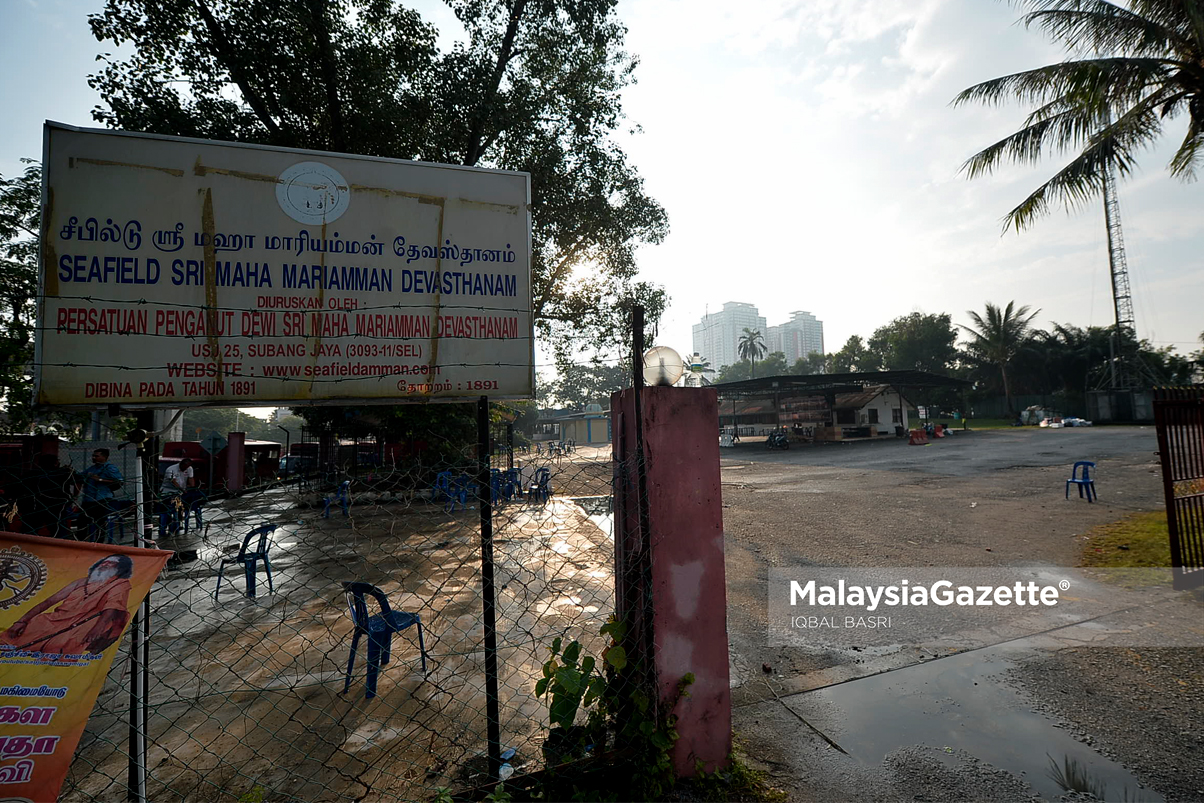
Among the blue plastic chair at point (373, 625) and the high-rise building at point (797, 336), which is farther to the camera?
the high-rise building at point (797, 336)

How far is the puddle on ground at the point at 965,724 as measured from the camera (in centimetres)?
266

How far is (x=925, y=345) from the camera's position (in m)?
51.4

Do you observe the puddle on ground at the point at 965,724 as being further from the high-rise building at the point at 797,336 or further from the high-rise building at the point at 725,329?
the high-rise building at the point at 797,336

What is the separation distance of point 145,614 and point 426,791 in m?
1.56

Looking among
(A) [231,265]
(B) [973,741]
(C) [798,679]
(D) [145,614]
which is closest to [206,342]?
(A) [231,265]

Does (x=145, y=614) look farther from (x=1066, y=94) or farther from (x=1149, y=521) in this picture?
(x=1066, y=94)

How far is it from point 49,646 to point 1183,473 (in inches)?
339

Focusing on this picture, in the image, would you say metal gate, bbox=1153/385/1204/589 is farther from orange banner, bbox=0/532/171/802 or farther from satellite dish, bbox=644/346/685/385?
orange banner, bbox=0/532/171/802

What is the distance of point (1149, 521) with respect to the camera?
794 cm

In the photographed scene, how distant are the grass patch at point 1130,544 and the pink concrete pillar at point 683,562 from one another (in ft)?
20.6

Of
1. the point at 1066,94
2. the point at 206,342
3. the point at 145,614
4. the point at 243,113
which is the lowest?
the point at 145,614

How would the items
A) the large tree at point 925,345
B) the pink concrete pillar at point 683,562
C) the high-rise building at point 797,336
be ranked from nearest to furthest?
the pink concrete pillar at point 683,562 → the large tree at point 925,345 → the high-rise building at point 797,336

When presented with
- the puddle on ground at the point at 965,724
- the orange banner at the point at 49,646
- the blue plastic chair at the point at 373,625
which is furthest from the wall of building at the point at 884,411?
the orange banner at the point at 49,646

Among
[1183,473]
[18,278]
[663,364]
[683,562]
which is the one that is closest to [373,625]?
[683,562]
